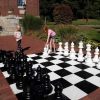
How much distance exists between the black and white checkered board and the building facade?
17943mm

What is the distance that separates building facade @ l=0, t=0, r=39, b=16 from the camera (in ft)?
81.1

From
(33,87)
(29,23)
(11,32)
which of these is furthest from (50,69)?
(11,32)

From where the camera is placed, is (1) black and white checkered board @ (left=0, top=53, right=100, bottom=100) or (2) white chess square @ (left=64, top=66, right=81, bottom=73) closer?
(1) black and white checkered board @ (left=0, top=53, right=100, bottom=100)

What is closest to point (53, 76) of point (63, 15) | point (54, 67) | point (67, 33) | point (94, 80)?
point (54, 67)

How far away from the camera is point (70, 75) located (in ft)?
19.5

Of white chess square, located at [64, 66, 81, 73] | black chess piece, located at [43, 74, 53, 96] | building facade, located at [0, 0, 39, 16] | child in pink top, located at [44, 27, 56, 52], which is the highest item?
building facade, located at [0, 0, 39, 16]

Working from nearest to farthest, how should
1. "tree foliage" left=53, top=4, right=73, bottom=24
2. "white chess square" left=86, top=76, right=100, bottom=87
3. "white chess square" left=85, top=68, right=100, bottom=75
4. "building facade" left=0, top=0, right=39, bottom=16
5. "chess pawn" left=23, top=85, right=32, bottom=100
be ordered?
"chess pawn" left=23, top=85, right=32, bottom=100, "white chess square" left=86, top=76, right=100, bottom=87, "white chess square" left=85, top=68, right=100, bottom=75, "building facade" left=0, top=0, right=39, bottom=16, "tree foliage" left=53, top=4, right=73, bottom=24

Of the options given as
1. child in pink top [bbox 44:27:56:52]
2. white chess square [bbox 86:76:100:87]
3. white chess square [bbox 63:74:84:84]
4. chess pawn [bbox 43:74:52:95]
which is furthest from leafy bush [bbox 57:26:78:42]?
chess pawn [bbox 43:74:52:95]

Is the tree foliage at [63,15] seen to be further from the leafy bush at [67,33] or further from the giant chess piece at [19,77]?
the giant chess piece at [19,77]

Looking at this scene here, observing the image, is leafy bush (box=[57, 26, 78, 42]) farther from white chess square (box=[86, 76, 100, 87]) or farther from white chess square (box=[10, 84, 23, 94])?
white chess square (box=[10, 84, 23, 94])

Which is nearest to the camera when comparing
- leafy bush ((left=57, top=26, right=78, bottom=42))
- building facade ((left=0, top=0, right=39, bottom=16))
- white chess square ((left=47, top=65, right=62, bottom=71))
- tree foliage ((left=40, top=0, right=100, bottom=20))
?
white chess square ((left=47, top=65, right=62, bottom=71))

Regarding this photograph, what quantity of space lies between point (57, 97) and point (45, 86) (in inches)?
24.0

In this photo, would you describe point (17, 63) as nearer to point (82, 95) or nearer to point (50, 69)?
point (50, 69)

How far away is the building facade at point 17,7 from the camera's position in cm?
2473
